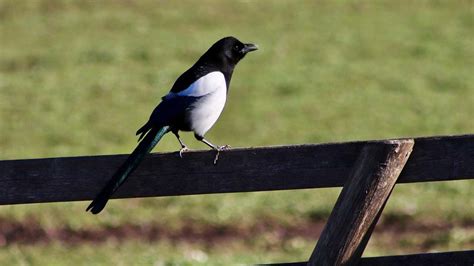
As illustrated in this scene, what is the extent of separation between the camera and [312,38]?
78.9ft

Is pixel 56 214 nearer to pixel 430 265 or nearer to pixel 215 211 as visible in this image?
pixel 215 211

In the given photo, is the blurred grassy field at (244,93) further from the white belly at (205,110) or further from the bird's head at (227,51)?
the white belly at (205,110)

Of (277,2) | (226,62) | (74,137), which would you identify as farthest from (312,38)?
(226,62)

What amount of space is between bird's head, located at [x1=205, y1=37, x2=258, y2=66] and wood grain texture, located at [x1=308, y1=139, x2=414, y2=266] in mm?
2474

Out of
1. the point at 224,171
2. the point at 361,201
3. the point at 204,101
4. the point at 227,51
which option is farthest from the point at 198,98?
the point at 361,201

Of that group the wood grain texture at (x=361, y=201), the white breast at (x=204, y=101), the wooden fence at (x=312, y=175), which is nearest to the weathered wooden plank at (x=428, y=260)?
the wooden fence at (x=312, y=175)

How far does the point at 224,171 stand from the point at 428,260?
981mm

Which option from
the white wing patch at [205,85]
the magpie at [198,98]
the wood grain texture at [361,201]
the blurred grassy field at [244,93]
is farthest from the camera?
the blurred grassy field at [244,93]

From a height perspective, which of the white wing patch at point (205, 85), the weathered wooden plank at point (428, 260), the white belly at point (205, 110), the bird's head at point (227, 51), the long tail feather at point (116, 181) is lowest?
the long tail feather at point (116, 181)

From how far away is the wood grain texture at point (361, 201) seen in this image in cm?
446

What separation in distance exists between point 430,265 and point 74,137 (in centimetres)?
1270

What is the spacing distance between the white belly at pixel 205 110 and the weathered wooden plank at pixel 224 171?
142cm

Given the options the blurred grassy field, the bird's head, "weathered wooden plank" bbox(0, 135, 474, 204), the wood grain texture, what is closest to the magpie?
the bird's head

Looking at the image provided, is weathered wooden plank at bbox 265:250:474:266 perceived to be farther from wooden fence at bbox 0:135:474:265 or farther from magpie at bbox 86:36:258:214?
magpie at bbox 86:36:258:214
